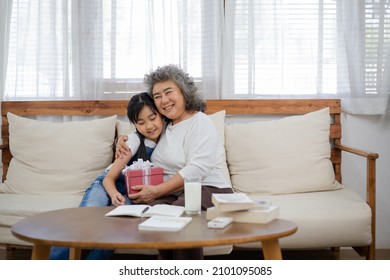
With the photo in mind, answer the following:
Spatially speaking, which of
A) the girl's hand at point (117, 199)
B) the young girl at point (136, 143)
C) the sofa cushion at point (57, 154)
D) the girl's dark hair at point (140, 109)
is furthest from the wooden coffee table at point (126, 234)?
the sofa cushion at point (57, 154)

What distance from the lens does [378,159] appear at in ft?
9.91

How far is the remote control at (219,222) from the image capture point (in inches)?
59.6

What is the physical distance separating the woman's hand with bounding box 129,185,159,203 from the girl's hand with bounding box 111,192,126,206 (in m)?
0.04

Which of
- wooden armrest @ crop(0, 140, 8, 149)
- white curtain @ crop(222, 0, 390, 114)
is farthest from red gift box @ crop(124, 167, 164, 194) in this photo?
wooden armrest @ crop(0, 140, 8, 149)

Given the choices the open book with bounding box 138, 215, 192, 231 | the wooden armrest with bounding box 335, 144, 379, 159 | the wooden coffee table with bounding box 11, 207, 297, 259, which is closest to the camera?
the wooden coffee table with bounding box 11, 207, 297, 259

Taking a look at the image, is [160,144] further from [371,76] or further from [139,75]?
[371,76]

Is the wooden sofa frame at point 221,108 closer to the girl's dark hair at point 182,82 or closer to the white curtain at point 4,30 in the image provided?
the white curtain at point 4,30

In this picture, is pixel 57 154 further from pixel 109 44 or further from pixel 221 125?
pixel 221 125

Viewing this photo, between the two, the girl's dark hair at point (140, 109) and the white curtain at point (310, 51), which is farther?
the white curtain at point (310, 51)

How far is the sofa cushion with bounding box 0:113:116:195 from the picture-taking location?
267 centimetres

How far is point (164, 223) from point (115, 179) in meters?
0.74

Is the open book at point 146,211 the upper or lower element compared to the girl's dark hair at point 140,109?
lower

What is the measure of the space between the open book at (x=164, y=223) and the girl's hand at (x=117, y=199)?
46cm

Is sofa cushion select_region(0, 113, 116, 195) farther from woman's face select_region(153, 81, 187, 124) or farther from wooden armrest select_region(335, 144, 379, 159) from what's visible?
wooden armrest select_region(335, 144, 379, 159)
